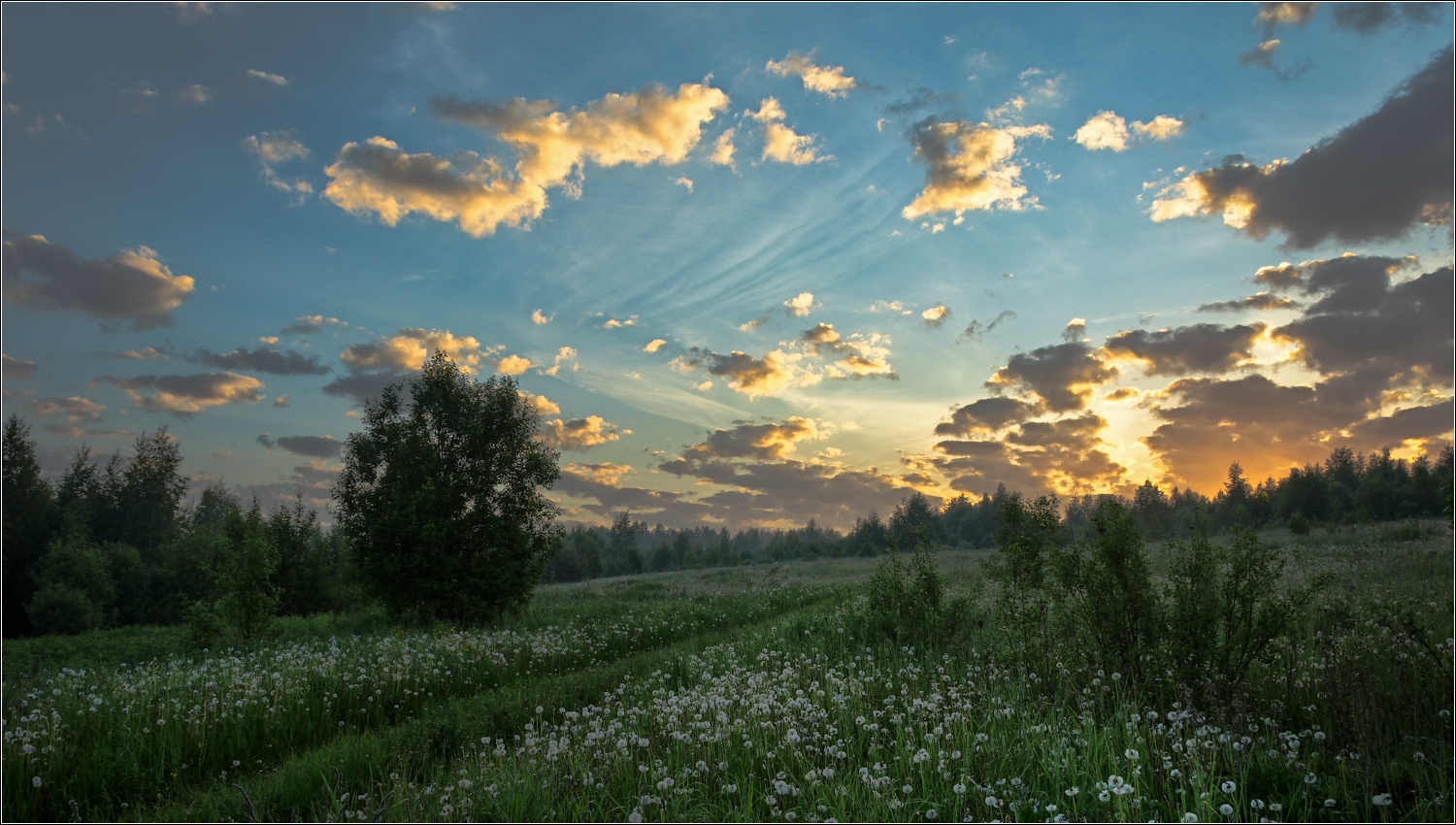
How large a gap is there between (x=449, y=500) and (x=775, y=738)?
1963 centimetres

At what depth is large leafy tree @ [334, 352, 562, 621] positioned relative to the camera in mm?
23031

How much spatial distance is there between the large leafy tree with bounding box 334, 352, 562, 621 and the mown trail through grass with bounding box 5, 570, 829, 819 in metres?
7.77

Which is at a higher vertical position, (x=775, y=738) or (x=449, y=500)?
(x=449, y=500)

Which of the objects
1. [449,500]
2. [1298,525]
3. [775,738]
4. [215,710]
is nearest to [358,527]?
[449,500]

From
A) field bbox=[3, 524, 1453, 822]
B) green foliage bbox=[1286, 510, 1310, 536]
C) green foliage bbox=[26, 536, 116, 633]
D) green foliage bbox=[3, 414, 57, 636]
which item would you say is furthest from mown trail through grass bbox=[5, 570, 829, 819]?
green foliage bbox=[1286, 510, 1310, 536]

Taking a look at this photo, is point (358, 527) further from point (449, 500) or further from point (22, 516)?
point (22, 516)

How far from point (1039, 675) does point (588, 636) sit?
11.3 meters

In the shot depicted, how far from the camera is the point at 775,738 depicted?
7273 mm

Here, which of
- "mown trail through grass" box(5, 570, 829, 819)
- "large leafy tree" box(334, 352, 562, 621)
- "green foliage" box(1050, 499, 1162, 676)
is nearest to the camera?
"mown trail through grass" box(5, 570, 829, 819)

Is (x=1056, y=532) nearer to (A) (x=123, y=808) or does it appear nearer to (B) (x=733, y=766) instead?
(B) (x=733, y=766)

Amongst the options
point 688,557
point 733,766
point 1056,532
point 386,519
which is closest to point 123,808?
point 733,766

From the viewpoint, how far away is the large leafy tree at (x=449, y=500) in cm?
2303

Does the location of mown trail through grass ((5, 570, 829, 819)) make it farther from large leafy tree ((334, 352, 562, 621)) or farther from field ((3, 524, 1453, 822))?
large leafy tree ((334, 352, 562, 621))

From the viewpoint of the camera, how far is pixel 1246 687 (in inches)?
309
